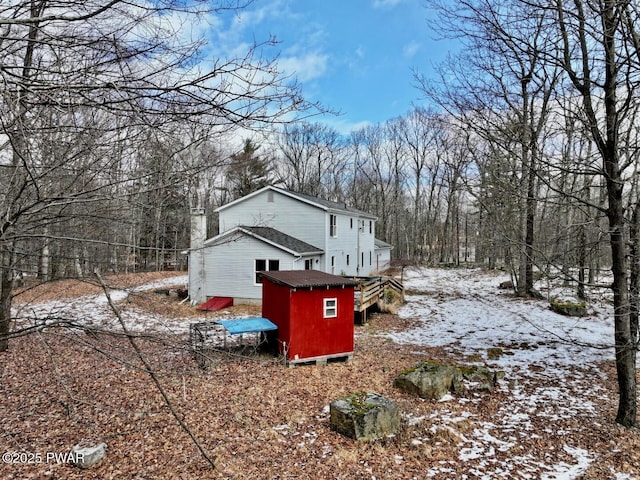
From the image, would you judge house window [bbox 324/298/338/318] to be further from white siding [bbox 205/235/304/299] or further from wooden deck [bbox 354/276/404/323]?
white siding [bbox 205/235/304/299]

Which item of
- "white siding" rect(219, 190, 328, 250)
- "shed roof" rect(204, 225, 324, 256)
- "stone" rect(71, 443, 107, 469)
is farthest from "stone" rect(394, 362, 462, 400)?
"white siding" rect(219, 190, 328, 250)

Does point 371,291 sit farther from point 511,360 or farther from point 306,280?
point 511,360

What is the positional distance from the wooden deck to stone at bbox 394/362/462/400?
553 cm

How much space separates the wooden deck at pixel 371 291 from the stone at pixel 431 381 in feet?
18.1

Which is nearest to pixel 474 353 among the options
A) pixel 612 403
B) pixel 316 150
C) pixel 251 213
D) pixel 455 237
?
pixel 612 403

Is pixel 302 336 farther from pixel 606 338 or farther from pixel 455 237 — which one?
pixel 455 237

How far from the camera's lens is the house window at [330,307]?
9.61 m

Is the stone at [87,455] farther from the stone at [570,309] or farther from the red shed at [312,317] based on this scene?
the stone at [570,309]

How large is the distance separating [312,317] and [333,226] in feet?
36.5

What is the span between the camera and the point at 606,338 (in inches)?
423

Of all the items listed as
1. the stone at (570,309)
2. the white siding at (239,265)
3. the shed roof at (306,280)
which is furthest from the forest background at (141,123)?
the white siding at (239,265)

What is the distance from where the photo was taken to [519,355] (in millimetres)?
10031

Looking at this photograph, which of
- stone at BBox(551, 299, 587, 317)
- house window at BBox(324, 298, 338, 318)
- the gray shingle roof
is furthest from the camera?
the gray shingle roof

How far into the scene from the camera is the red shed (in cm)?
912
